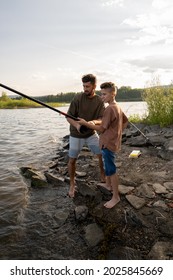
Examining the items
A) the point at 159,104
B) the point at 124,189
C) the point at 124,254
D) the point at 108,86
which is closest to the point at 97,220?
the point at 124,254

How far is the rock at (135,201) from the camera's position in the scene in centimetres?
540

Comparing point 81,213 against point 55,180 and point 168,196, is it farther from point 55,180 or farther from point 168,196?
point 55,180

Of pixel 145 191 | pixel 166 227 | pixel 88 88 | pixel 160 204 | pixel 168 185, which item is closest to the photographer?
pixel 166 227

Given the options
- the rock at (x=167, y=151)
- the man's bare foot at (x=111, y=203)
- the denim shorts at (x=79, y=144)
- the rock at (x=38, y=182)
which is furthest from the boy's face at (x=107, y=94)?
the rock at (x=167, y=151)

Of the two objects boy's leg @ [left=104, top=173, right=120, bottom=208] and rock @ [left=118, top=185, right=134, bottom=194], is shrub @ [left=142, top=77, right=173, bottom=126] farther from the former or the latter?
boy's leg @ [left=104, top=173, right=120, bottom=208]

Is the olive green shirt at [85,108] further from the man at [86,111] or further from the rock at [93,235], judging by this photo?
the rock at [93,235]

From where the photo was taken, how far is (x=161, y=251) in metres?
4.09

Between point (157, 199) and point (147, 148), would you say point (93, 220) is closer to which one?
point (157, 199)

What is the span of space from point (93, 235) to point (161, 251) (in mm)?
1221

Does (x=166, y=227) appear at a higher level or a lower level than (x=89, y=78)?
lower

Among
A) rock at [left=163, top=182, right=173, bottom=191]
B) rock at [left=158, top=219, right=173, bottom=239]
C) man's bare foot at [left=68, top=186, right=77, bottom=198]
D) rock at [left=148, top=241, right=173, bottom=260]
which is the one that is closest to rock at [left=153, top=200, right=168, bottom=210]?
rock at [left=158, top=219, right=173, bottom=239]

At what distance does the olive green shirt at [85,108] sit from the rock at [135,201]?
5.74 ft

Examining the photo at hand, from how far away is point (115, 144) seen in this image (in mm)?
5176

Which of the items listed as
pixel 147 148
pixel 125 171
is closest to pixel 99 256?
pixel 125 171
